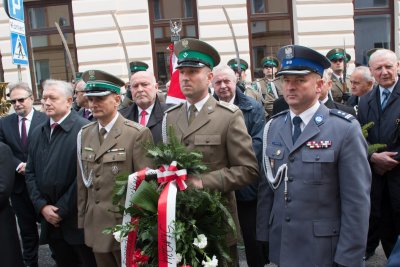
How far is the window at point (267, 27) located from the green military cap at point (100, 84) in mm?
8677

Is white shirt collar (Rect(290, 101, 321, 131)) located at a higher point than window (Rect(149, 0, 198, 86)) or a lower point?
lower

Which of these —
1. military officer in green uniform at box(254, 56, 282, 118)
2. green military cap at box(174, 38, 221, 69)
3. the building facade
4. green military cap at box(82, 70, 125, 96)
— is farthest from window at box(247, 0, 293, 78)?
green military cap at box(174, 38, 221, 69)

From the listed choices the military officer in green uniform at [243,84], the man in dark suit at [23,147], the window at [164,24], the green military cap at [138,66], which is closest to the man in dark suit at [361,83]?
the military officer in green uniform at [243,84]

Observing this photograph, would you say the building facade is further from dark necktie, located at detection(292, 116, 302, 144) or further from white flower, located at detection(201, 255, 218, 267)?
white flower, located at detection(201, 255, 218, 267)

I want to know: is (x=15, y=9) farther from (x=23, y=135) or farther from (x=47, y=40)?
(x=47, y=40)

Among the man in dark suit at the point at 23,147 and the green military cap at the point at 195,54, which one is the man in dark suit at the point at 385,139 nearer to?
the green military cap at the point at 195,54

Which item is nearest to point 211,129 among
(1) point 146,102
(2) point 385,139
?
(1) point 146,102

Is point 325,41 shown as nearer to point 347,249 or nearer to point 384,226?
point 384,226

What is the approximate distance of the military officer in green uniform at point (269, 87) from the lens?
24.8 feet

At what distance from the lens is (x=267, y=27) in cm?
1196

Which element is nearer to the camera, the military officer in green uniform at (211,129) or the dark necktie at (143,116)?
the military officer in green uniform at (211,129)

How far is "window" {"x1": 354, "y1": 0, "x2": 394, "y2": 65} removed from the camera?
12.2 meters

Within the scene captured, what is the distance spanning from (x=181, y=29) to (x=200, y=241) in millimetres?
9584

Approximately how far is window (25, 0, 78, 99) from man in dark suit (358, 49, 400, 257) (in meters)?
9.16
